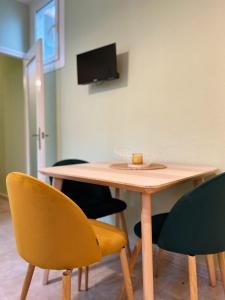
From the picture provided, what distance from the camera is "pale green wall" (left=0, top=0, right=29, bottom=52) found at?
298cm

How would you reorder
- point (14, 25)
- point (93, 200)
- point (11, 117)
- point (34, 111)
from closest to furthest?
point (93, 200) → point (34, 111) → point (14, 25) → point (11, 117)

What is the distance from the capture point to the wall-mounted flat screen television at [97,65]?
2127 millimetres

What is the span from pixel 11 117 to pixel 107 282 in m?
2.90

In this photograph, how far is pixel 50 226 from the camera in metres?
0.94

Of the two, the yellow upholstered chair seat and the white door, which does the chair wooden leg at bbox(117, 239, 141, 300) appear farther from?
the white door

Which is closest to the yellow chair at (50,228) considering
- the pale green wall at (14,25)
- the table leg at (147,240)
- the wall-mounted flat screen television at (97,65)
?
the table leg at (147,240)

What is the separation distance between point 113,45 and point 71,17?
0.88 m

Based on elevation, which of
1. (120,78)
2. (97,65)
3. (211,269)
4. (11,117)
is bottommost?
(211,269)

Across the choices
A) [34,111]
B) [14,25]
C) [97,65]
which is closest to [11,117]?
[34,111]

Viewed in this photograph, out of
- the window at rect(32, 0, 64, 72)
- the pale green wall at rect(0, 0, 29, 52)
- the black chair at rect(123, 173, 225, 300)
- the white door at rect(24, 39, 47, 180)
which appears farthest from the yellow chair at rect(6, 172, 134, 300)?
the pale green wall at rect(0, 0, 29, 52)

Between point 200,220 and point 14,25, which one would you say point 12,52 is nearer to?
point 14,25

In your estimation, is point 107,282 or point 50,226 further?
point 107,282

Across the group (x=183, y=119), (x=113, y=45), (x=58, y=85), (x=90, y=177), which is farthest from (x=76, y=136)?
(x=90, y=177)

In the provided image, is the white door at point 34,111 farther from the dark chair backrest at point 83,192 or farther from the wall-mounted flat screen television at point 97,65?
the dark chair backrest at point 83,192
